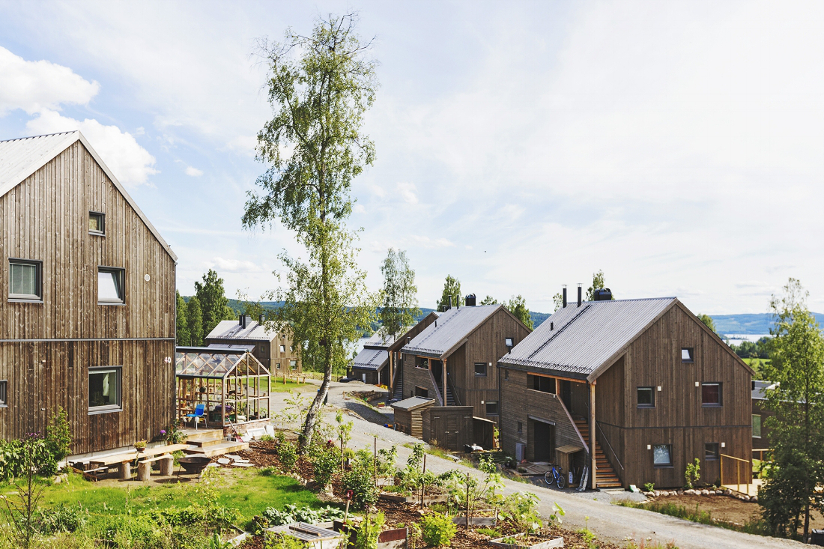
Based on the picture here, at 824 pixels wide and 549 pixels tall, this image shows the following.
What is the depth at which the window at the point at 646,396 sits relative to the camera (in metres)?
26.1

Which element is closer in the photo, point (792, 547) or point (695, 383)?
point (792, 547)

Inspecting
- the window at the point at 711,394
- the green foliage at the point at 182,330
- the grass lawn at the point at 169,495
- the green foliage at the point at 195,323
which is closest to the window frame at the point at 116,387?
the grass lawn at the point at 169,495

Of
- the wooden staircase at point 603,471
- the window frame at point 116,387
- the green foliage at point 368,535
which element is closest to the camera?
the green foliage at point 368,535

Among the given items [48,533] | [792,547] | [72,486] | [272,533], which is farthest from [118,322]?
[792,547]

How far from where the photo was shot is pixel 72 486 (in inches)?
635

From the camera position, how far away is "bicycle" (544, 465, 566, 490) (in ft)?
85.5

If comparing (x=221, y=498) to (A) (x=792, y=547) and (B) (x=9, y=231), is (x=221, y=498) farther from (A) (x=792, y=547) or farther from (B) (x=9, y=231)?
(A) (x=792, y=547)

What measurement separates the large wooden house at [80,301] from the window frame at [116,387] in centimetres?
3

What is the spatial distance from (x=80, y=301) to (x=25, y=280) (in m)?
1.66

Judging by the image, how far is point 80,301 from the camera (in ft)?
62.7

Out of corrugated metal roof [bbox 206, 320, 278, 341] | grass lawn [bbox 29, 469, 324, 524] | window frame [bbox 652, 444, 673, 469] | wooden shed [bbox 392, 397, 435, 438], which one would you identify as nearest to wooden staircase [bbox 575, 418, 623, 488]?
window frame [bbox 652, 444, 673, 469]

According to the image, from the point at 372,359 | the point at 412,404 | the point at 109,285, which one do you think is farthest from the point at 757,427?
the point at 372,359

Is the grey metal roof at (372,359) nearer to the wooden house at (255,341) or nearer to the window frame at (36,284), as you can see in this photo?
the wooden house at (255,341)

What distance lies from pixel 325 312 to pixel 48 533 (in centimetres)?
1176
